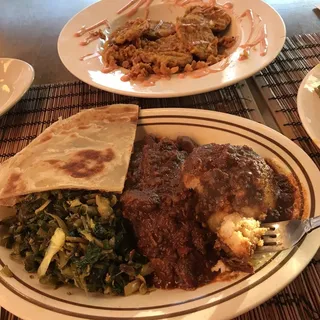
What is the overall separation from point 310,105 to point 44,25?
3.14 meters

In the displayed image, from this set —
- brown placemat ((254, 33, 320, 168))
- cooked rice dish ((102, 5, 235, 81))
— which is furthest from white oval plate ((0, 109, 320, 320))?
cooked rice dish ((102, 5, 235, 81))

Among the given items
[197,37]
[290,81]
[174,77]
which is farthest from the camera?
[197,37]

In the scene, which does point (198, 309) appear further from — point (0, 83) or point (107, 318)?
point (0, 83)

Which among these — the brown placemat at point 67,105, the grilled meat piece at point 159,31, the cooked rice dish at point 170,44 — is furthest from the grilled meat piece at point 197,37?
the brown placemat at point 67,105

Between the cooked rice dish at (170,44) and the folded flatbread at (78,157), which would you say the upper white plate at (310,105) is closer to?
the cooked rice dish at (170,44)

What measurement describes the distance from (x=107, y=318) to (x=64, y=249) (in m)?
0.40

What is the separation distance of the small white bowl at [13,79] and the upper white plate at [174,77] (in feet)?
1.02

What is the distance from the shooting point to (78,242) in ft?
6.07

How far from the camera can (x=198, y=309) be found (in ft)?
4.98

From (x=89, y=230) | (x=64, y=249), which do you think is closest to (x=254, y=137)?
(x=89, y=230)

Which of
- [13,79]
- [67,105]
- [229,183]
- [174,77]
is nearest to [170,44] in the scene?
[174,77]

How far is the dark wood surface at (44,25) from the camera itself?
3592mm

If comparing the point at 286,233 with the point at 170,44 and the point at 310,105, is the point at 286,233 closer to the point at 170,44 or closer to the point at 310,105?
the point at 310,105

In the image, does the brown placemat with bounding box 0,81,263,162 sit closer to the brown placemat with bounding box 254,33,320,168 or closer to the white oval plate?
the brown placemat with bounding box 254,33,320,168
